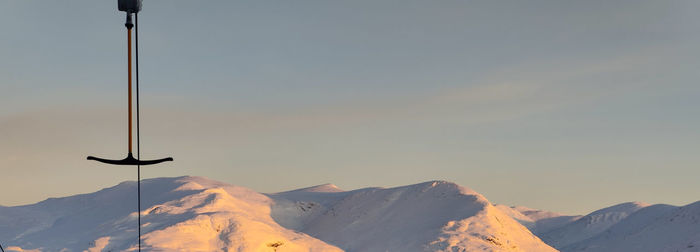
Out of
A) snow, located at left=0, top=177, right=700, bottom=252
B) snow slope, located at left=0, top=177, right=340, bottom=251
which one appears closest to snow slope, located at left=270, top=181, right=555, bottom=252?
snow, located at left=0, top=177, right=700, bottom=252

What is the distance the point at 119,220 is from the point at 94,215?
57.4ft

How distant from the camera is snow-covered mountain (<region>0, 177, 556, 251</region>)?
15400 cm

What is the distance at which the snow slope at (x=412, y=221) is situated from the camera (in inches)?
6467

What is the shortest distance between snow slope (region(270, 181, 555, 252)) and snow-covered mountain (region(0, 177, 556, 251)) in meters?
0.22

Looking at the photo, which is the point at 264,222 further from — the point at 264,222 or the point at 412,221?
the point at 412,221

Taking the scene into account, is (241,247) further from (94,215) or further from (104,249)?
(94,215)

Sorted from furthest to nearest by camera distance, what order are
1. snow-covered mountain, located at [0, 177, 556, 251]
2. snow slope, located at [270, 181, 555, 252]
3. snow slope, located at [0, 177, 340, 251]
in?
1. snow slope, located at [270, 181, 555, 252]
2. snow-covered mountain, located at [0, 177, 556, 251]
3. snow slope, located at [0, 177, 340, 251]

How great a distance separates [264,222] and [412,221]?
3113 cm

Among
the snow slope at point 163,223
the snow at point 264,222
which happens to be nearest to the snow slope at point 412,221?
the snow at point 264,222

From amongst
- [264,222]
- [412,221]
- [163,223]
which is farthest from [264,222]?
[412,221]

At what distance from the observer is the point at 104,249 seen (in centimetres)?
14738

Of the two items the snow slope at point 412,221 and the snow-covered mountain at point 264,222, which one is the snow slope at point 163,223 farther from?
the snow slope at point 412,221

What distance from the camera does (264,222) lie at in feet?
549

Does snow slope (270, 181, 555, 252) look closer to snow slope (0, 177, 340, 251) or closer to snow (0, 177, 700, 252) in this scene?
snow (0, 177, 700, 252)
